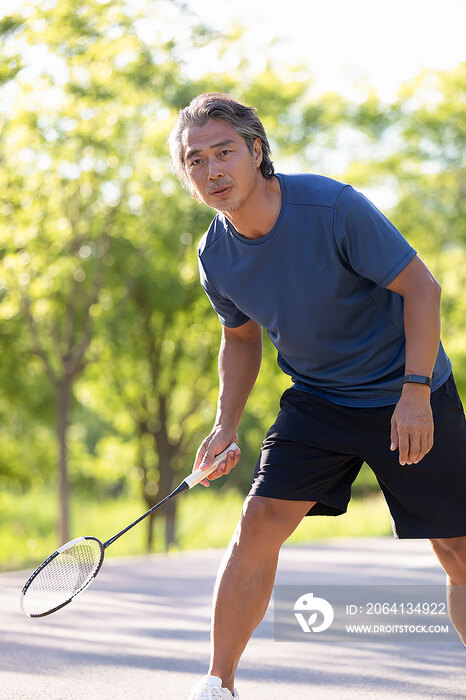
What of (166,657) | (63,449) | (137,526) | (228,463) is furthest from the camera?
(137,526)

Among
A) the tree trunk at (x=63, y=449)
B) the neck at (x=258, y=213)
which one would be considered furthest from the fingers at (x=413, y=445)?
the tree trunk at (x=63, y=449)

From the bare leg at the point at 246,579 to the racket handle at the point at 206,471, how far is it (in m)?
0.24

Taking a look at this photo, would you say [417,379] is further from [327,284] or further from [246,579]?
[246,579]

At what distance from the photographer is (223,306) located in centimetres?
355

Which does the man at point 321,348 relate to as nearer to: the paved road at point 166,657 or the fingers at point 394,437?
the fingers at point 394,437

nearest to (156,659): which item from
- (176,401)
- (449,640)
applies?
(449,640)

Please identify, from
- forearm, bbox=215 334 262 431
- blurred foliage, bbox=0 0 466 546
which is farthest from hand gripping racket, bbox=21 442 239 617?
blurred foliage, bbox=0 0 466 546

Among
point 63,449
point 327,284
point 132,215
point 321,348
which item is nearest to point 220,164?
point 327,284

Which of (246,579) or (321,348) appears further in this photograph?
(321,348)

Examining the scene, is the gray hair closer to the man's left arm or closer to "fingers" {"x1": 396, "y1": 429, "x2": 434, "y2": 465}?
the man's left arm

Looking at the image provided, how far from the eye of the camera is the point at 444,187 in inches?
754

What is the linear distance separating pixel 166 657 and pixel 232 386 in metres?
1.67

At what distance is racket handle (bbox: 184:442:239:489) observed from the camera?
11.0ft

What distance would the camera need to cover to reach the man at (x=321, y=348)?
306 centimetres
